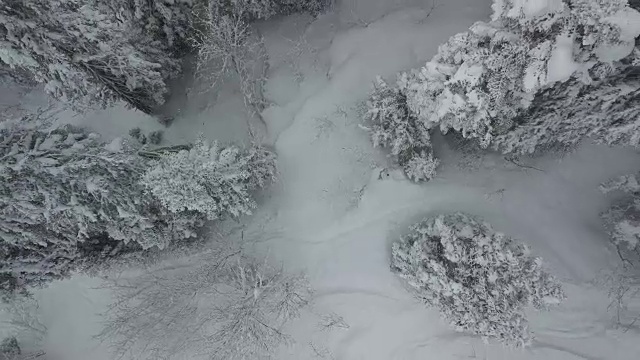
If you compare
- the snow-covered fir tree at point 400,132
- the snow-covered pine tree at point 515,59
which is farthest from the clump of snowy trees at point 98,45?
the snow-covered pine tree at point 515,59

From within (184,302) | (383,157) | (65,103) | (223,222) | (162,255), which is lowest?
(184,302)

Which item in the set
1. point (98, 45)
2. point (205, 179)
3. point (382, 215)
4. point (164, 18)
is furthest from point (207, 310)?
point (164, 18)

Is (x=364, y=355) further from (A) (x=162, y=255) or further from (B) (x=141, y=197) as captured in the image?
(B) (x=141, y=197)

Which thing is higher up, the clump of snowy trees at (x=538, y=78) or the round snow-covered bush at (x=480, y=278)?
the clump of snowy trees at (x=538, y=78)

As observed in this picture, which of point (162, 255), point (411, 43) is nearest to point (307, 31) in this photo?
point (411, 43)

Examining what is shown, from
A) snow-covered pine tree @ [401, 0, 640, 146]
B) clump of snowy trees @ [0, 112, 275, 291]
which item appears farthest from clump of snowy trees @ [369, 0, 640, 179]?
clump of snowy trees @ [0, 112, 275, 291]

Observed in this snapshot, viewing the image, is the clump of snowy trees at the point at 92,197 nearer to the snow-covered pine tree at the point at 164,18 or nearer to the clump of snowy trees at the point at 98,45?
the clump of snowy trees at the point at 98,45
